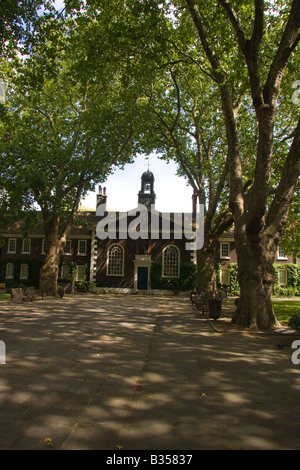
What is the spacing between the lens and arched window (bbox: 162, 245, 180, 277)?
35.5 metres

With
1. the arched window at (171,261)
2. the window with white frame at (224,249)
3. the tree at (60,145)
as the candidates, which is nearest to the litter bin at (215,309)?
the tree at (60,145)

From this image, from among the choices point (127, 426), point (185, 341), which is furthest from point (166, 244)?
point (127, 426)

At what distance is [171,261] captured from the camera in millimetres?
35750

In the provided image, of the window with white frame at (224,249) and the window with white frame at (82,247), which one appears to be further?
the window with white frame at (224,249)

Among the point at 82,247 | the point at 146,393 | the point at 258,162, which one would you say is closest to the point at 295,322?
the point at 258,162

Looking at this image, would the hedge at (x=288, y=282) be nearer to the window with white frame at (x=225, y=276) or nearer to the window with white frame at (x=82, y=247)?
the window with white frame at (x=225, y=276)

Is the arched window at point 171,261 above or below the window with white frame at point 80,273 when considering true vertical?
above

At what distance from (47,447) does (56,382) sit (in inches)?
95.9

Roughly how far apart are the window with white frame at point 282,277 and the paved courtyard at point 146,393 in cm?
2960

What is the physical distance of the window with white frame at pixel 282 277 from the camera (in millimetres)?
38250

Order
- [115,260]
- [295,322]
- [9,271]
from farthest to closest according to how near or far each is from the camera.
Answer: [9,271] → [115,260] → [295,322]

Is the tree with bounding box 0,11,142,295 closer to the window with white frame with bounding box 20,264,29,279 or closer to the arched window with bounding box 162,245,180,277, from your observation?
the arched window with bounding box 162,245,180,277

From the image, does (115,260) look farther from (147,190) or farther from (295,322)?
(295,322)

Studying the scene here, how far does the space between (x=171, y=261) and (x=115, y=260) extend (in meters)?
6.01
